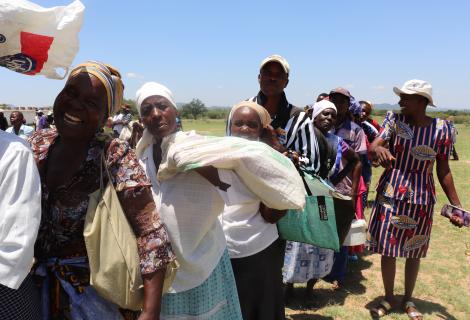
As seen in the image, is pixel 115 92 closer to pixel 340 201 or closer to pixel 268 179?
pixel 268 179

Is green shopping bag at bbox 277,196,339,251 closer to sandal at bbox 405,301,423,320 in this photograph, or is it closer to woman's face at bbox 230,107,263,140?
woman's face at bbox 230,107,263,140

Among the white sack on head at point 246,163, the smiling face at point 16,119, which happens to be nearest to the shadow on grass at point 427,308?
the white sack on head at point 246,163

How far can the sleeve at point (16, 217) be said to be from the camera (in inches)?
43.7

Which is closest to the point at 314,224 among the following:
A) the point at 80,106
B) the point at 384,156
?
the point at 384,156

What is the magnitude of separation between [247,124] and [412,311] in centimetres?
276

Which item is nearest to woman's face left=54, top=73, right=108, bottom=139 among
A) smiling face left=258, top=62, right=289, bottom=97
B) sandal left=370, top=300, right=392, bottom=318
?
smiling face left=258, top=62, right=289, bottom=97

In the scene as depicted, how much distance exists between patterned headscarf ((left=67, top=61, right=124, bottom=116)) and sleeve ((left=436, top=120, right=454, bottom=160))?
296 centimetres

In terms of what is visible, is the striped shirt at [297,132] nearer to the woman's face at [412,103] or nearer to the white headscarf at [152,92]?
the white headscarf at [152,92]

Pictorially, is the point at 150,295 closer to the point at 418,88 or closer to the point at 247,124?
the point at 247,124

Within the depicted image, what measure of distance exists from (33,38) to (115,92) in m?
0.37

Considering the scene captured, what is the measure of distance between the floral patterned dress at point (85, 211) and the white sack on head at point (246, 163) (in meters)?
0.26

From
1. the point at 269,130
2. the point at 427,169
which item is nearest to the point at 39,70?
the point at 269,130

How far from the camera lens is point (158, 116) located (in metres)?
2.35

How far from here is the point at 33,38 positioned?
3.96ft
